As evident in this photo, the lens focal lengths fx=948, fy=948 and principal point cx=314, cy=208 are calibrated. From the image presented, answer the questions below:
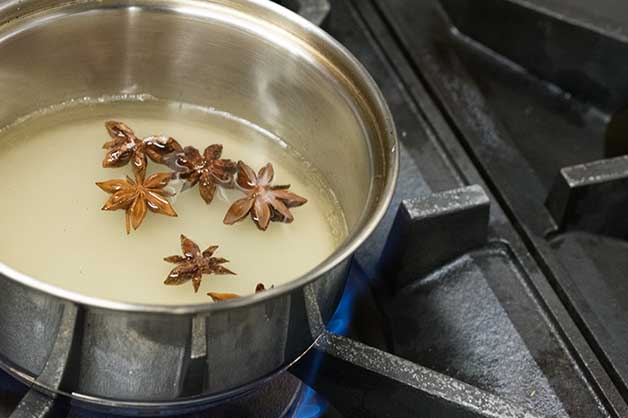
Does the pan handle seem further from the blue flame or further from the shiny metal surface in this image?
the blue flame

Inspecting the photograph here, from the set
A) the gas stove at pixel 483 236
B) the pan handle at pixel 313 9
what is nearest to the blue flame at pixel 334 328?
the gas stove at pixel 483 236

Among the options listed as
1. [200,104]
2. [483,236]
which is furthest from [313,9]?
[483,236]

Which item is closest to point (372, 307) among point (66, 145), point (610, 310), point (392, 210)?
point (392, 210)

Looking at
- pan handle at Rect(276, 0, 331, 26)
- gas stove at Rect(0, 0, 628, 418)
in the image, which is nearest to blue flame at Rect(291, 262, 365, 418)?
gas stove at Rect(0, 0, 628, 418)

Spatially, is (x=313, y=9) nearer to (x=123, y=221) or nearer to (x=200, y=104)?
(x=200, y=104)

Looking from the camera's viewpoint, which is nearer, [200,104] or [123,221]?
[123,221]

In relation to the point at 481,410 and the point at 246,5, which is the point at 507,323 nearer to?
the point at 481,410
